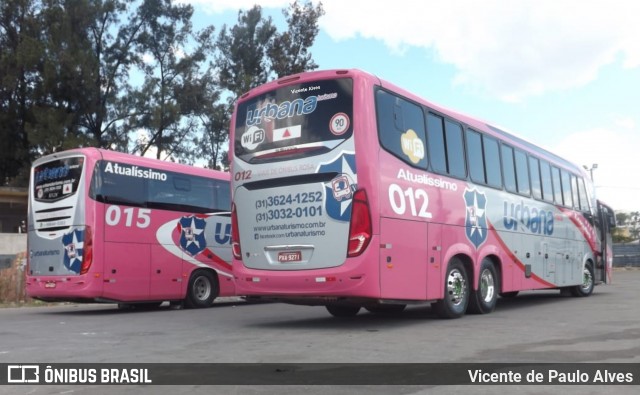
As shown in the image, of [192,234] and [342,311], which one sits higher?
[192,234]

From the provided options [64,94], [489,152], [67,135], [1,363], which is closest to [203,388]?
[1,363]

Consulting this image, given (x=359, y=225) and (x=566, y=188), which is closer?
(x=359, y=225)

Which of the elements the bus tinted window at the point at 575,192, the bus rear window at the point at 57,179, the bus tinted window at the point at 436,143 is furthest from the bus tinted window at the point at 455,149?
the bus rear window at the point at 57,179

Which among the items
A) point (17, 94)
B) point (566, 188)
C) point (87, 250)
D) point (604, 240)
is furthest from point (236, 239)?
point (17, 94)

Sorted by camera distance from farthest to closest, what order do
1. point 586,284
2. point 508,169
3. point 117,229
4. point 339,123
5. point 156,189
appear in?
point 586,284 < point 156,189 < point 117,229 < point 508,169 < point 339,123

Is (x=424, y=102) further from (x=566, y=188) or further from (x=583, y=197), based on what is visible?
(x=583, y=197)

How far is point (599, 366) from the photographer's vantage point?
21.2 feet

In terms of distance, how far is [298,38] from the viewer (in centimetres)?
4219

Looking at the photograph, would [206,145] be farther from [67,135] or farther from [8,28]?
[8,28]

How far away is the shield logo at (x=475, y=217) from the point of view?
11.7 m

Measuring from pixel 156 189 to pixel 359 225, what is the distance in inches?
285

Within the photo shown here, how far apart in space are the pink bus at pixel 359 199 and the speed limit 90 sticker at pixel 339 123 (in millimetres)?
21

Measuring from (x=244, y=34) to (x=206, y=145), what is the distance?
785 cm

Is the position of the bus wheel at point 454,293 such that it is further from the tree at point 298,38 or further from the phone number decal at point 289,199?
the tree at point 298,38
